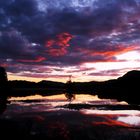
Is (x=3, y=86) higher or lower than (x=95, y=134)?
higher

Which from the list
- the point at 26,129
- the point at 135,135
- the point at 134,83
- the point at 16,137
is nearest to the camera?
the point at 16,137

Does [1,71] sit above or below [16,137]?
above

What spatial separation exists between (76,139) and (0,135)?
5.09 metres

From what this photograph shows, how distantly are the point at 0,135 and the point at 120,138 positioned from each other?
8079 mm

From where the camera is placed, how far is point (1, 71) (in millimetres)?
136000

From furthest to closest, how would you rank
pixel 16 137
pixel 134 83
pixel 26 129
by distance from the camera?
pixel 134 83 < pixel 26 129 < pixel 16 137

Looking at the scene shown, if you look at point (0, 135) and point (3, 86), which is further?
point (3, 86)

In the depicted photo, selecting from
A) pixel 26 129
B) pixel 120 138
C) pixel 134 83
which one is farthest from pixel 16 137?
pixel 134 83

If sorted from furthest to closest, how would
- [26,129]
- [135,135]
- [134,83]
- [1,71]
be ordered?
[134,83] → [1,71] → [26,129] → [135,135]

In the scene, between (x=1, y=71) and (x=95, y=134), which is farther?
(x=1, y=71)

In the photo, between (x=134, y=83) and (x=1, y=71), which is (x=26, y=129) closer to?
(x=1, y=71)

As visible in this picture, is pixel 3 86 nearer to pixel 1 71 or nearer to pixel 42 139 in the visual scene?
pixel 1 71

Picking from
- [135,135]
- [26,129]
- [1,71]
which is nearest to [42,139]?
[26,129]

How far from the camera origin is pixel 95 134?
67.6 feet
